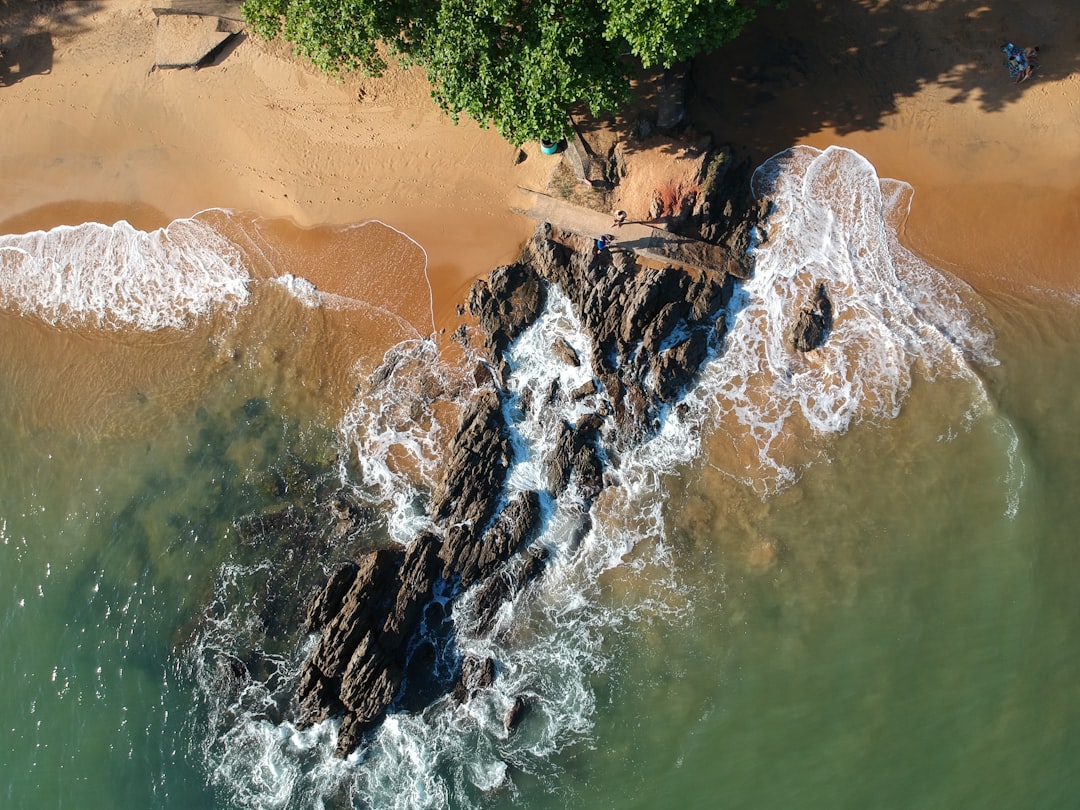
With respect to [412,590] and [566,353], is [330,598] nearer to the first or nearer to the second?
[412,590]

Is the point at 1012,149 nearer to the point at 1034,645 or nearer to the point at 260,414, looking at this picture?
the point at 1034,645

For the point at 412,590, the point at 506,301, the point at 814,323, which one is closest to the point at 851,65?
the point at 814,323

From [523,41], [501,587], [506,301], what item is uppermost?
[523,41]

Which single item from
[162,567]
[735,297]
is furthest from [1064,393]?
[162,567]

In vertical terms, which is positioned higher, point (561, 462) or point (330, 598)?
point (561, 462)

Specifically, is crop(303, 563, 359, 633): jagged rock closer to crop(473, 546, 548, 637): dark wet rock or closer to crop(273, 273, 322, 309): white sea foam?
crop(473, 546, 548, 637): dark wet rock

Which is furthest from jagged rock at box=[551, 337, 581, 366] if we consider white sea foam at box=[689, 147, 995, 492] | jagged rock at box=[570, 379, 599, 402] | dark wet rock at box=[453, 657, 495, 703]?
dark wet rock at box=[453, 657, 495, 703]
